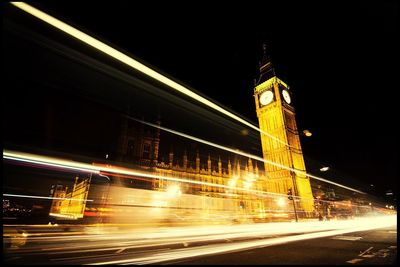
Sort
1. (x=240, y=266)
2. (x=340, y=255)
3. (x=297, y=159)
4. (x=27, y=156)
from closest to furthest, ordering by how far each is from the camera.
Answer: (x=240, y=266)
(x=340, y=255)
(x=27, y=156)
(x=297, y=159)

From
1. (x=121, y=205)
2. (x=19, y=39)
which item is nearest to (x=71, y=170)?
(x=121, y=205)

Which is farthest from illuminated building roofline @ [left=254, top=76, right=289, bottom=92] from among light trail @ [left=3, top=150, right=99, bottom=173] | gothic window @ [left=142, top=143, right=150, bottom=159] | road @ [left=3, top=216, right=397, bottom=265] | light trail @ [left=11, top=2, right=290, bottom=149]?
light trail @ [left=3, top=150, right=99, bottom=173]

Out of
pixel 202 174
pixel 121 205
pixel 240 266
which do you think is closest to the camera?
pixel 240 266

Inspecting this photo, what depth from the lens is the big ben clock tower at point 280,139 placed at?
3344 cm

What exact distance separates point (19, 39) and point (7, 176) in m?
4.37

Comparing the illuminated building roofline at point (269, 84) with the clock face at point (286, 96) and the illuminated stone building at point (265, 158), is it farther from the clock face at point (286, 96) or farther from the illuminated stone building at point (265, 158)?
the clock face at point (286, 96)

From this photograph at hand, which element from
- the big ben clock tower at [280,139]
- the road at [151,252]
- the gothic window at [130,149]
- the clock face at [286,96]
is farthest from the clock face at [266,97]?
the road at [151,252]

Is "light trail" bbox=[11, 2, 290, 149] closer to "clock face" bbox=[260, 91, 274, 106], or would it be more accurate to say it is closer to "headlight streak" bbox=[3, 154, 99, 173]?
"headlight streak" bbox=[3, 154, 99, 173]

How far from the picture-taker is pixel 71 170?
7957 mm

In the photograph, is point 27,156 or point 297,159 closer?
point 27,156

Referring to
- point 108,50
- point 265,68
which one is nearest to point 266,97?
point 265,68

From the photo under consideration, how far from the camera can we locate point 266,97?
39.9 metres

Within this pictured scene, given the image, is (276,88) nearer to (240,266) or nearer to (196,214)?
(196,214)

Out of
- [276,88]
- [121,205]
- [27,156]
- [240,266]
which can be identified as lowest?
[240,266]
